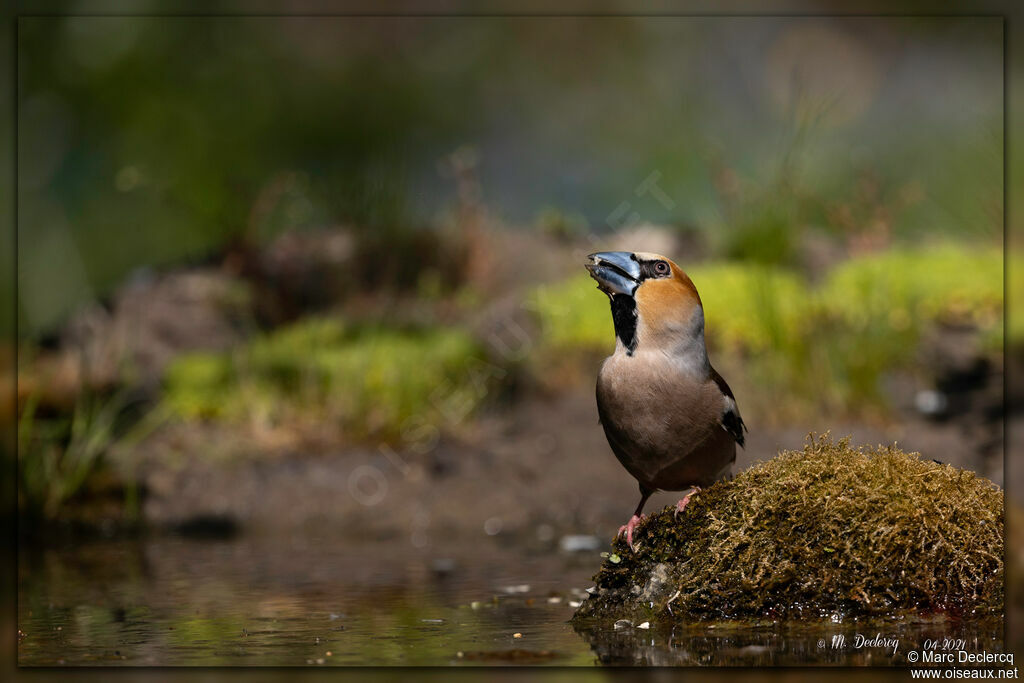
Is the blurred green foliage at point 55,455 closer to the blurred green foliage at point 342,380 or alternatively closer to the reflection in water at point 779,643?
the blurred green foliage at point 342,380

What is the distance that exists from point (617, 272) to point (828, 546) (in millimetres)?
1413

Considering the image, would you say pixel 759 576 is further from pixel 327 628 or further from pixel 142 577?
pixel 142 577

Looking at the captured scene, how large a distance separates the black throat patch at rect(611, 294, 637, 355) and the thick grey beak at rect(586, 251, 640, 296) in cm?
7

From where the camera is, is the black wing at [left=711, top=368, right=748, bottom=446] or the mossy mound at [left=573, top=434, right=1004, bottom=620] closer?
the mossy mound at [left=573, top=434, right=1004, bottom=620]

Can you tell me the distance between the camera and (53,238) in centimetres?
1415

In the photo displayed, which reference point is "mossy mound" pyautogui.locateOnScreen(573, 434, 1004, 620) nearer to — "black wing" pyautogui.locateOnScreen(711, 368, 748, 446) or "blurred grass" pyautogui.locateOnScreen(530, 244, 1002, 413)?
"black wing" pyautogui.locateOnScreen(711, 368, 748, 446)

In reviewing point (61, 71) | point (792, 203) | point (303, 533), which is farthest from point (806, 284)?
point (61, 71)

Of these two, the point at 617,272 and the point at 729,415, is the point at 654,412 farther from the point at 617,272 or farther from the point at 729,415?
the point at 617,272

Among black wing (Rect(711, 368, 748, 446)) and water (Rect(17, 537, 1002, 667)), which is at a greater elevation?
black wing (Rect(711, 368, 748, 446))

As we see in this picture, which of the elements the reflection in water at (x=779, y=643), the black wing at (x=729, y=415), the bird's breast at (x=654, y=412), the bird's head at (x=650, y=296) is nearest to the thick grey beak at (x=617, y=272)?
the bird's head at (x=650, y=296)

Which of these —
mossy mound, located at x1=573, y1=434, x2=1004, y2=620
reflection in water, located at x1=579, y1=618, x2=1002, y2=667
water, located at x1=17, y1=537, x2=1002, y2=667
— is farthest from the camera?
mossy mound, located at x1=573, y1=434, x2=1004, y2=620

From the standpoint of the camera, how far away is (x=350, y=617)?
579cm

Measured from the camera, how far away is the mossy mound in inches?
187

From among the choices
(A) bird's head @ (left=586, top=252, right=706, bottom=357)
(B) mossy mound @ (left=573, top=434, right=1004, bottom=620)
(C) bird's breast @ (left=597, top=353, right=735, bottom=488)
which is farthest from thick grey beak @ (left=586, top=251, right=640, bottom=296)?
(B) mossy mound @ (left=573, top=434, right=1004, bottom=620)
